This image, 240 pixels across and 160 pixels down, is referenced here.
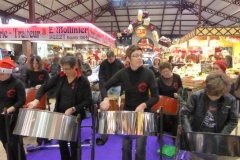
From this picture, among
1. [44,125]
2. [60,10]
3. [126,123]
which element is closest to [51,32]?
[44,125]

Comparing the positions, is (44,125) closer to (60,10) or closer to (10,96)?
A: (10,96)

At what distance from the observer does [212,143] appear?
1.20 meters

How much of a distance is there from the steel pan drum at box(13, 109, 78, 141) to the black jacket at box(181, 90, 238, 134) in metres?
0.68

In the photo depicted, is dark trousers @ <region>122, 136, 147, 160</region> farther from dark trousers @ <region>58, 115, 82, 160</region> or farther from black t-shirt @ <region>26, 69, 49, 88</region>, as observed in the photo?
black t-shirt @ <region>26, 69, 49, 88</region>

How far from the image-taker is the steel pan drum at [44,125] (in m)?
1.43

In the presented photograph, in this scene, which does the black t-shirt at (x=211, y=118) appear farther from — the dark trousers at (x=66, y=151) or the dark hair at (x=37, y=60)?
the dark hair at (x=37, y=60)

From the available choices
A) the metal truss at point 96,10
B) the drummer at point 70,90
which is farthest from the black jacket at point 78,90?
the metal truss at point 96,10

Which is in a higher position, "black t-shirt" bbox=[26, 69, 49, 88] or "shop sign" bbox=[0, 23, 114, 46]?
"shop sign" bbox=[0, 23, 114, 46]

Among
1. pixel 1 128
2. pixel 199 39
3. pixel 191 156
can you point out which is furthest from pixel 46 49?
pixel 191 156

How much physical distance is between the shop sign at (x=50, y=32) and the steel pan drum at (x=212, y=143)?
5.08m

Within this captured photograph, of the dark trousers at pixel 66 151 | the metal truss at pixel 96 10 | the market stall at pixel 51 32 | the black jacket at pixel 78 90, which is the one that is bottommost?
the dark trousers at pixel 66 151

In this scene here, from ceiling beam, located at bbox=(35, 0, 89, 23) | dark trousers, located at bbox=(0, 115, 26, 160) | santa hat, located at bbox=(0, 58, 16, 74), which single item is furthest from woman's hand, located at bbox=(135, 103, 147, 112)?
ceiling beam, located at bbox=(35, 0, 89, 23)

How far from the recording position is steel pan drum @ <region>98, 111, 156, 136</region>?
4.71 ft

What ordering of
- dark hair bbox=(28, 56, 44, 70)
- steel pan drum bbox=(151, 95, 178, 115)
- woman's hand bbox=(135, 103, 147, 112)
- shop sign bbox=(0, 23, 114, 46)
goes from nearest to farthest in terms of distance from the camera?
woman's hand bbox=(135, 103, 147, 112) → steel pan drum bbox=(151, 95, 178, 115) → dark hair bbox=(28, 56, 44, 70) → shop sign bbox=(0, 23, 114, 46)
